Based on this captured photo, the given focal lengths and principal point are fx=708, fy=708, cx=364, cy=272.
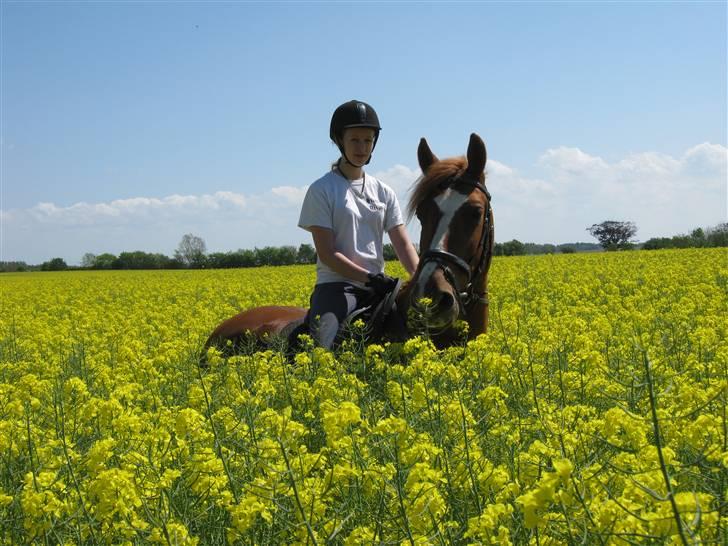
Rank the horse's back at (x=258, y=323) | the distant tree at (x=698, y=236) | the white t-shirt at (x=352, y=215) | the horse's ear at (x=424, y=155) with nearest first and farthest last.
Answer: the white t-shirt at (x=352, y=215)
the horse's ear at (x=424, y=155)
the horse's back at (x=258, y=323)
the distant tree at (x=698, y=236)

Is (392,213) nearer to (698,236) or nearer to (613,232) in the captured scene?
(698,236)

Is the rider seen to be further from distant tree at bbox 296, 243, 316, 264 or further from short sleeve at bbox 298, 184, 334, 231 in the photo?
distant tree at bbox 296, 243, 316, 264

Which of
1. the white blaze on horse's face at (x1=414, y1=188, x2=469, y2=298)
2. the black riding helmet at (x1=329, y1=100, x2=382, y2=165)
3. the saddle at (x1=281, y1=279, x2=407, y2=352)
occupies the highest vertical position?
the black riding helmet at (x1=329, y1=100, x2=382, y2=165)

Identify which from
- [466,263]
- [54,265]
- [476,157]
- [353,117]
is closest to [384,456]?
[466,263]

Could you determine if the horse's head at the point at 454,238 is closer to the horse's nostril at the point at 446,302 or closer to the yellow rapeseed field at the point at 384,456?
the horse's nostril at the point at 446,302

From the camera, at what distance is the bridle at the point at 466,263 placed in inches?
219

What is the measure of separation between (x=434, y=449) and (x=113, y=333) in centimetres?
928

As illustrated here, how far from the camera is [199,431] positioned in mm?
3480

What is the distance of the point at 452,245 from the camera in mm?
5723

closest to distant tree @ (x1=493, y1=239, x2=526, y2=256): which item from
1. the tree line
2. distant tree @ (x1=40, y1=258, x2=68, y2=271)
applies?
the tree line

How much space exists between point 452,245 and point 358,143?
1432mm

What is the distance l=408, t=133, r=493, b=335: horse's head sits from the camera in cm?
539

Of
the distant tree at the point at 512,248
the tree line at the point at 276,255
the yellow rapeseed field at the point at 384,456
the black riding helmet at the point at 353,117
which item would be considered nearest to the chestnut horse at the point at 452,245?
the yellow rapeseed field at the point at 384,456

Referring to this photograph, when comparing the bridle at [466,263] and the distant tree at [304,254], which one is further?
the distant tree at [304,254]
